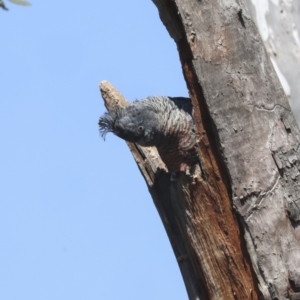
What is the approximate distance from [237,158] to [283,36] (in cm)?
114

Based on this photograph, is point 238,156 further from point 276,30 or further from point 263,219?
point 276,30

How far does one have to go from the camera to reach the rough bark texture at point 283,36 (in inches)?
160

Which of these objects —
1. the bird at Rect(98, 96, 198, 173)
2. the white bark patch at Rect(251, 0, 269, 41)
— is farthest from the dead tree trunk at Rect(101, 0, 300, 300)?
the white bark patch at Rect(251, 0, 269, 41)

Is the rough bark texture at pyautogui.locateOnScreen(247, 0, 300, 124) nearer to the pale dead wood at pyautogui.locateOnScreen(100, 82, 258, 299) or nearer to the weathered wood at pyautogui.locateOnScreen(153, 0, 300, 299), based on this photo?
the weathered wood at pyautogui.locateOnScreen(153, 0, 300, 299)

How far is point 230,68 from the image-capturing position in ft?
11.1

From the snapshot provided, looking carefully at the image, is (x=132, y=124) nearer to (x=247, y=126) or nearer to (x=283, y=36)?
(x=247, y=126)

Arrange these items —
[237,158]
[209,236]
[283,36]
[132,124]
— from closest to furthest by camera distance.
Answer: [237,158] → [209,236] → [132,124] → [283,36]

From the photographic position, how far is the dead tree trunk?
3221 millimetres

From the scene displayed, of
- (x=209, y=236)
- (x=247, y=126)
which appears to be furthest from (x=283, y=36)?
(x=209, y=236)

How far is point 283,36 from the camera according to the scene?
413 cm

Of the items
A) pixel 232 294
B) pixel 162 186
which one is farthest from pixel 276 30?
pixel 232 294

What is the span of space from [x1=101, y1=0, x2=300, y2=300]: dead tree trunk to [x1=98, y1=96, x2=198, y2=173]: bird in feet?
1.60

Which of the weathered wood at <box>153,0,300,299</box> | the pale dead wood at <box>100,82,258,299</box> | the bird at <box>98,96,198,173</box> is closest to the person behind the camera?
the weathered wood at <box>153,0,300,299</box>

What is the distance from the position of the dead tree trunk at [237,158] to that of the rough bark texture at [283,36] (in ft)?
1.98
